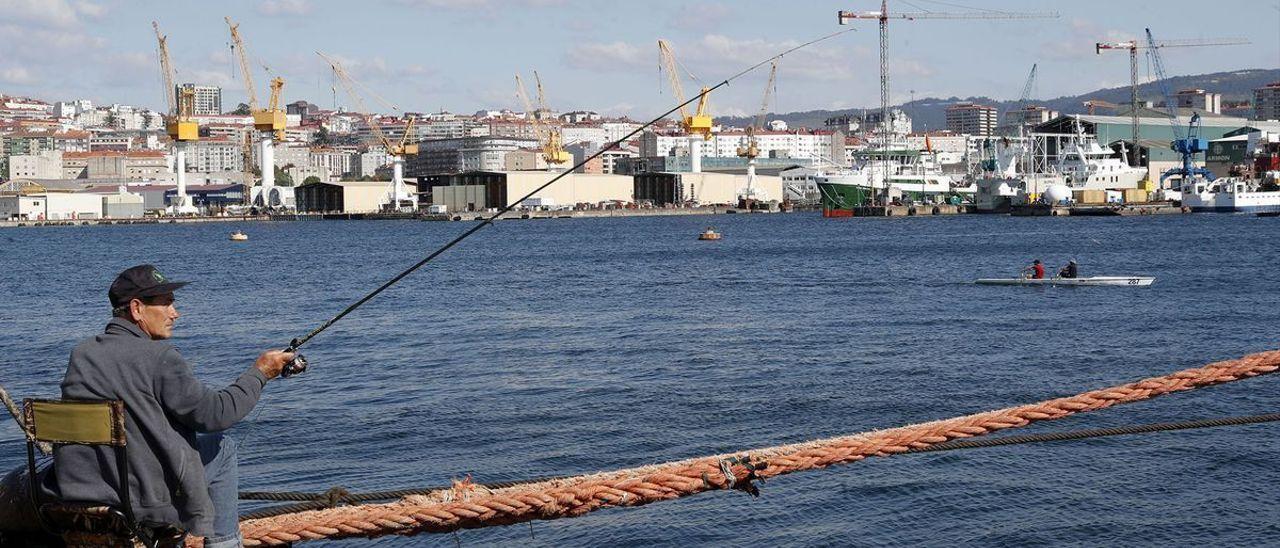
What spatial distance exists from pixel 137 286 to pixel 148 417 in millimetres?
430

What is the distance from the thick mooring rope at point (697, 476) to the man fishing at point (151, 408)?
1.60 feet

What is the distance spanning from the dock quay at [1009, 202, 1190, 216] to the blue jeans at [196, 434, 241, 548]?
11159cm

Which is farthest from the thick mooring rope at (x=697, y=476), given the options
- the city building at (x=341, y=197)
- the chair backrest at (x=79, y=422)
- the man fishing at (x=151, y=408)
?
the city building at (x=341, y=197)

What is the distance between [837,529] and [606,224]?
117 metres

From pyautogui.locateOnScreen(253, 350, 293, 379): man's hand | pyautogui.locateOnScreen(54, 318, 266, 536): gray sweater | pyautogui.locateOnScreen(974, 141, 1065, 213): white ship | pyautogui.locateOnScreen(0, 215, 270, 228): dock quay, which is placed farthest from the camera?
pyautogui.locateOnScreen(0, 215, 270, 228): dock quay

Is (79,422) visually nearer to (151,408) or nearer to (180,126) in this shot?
(151,408)

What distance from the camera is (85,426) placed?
4445 mm

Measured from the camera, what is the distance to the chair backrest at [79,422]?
441 centimetres

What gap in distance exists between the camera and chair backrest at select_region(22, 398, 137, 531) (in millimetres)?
4414

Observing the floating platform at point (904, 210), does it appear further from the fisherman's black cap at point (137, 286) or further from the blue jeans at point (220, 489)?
the fisherman's black cap at point (137, 286)

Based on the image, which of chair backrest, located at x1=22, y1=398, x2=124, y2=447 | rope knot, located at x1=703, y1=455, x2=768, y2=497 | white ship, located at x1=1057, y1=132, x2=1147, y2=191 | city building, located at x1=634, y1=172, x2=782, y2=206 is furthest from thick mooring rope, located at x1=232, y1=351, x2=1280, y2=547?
city building, located at x1=634, y1=172, x2=782, y2=206

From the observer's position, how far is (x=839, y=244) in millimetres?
75562

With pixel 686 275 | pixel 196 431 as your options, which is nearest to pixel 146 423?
pixel 196 431

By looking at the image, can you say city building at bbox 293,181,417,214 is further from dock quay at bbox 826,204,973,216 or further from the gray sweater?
the gray sweater
